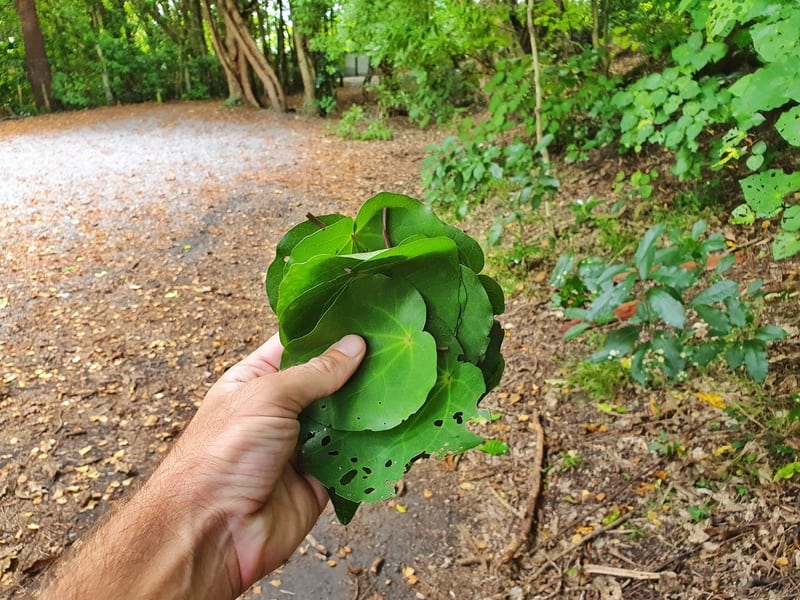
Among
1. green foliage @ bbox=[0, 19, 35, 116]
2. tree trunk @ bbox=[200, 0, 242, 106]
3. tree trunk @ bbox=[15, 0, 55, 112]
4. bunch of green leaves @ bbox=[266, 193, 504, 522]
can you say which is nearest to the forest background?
bunch of green leaves @ bbox=[266, 193, 504, 522]

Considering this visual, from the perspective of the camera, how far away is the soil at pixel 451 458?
7.63 feet

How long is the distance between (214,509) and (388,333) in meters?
0.53

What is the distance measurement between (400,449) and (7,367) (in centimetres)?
345

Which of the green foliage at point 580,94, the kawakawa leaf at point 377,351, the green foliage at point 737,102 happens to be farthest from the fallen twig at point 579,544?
the green foliage at point 580,94

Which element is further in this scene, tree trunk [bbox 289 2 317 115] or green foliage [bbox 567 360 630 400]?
tree trunk [bbox 289 2 317 115]

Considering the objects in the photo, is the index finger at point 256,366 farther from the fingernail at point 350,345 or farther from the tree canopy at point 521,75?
the tree canopy at point 521,75

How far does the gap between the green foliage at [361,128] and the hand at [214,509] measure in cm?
856

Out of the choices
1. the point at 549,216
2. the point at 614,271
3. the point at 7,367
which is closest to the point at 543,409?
the point at 614,271

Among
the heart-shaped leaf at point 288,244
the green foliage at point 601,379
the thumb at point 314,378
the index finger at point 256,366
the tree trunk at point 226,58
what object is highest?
the tree trunk at point 226,58

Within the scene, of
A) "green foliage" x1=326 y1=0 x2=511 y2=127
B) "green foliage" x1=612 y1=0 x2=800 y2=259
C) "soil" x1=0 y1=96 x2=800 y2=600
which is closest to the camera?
"green foliage" x1=612 y1=0 x2=800 y2=259

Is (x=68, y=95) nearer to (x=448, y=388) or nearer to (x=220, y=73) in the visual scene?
(x=220, y=73)

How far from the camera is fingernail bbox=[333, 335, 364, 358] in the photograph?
4.37 feet

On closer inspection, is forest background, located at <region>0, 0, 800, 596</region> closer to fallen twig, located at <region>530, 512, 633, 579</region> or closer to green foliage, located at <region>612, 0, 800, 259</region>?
green foliage, located at <region>612, 0, 800, 259</region>

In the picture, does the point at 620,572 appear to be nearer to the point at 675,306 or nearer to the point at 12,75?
the point at 675,306
